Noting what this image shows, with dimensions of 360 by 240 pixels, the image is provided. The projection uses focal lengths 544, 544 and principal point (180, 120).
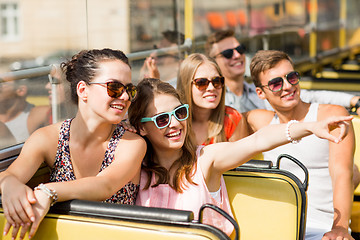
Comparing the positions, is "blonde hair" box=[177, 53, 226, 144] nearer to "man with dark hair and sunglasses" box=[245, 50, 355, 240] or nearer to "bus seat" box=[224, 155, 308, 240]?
"man with dark hair and sunglasses" box=[245, 50, 355, 240]

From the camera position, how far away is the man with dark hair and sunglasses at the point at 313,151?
8.25 feet

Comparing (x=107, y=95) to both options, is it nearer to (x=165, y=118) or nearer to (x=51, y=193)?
(x=165, y=118)

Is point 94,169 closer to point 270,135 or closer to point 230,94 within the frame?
point 270,135

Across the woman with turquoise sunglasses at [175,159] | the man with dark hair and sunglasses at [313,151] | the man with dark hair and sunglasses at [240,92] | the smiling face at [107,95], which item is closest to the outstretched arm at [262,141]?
the woman with turquoise sunglasses at [175,159]

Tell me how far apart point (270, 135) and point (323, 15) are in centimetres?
830

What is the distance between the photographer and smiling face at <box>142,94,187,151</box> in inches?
83.6

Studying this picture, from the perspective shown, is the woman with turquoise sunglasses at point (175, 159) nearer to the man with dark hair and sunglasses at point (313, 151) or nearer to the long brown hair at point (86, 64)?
the long brown hair at point (86, 64)

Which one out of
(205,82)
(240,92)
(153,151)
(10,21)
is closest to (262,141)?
(153,151)

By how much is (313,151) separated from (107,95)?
112cm

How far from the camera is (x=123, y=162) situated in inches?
78.4

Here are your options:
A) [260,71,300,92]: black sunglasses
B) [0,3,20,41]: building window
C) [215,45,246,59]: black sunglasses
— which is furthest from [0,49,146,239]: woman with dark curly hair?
[0,3,20,41]: building window

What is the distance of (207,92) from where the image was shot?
107 inches

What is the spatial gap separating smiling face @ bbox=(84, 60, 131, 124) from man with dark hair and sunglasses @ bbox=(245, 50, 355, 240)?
2.90 ft

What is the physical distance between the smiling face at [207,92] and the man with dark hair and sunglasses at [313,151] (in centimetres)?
22
